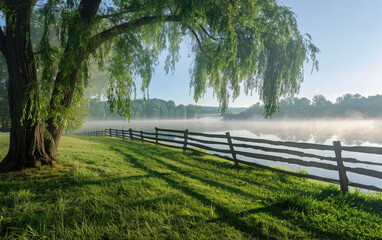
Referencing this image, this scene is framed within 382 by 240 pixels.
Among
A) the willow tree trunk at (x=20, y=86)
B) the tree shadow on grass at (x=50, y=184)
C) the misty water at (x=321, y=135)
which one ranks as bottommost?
the misty water at (x=321, y=135)

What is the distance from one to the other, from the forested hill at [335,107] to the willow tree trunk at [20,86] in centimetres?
9017

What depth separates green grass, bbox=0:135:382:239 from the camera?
2.28 meters

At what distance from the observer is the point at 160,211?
273cm

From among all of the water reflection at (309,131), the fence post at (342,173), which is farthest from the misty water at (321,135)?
the fence post at (342,173)

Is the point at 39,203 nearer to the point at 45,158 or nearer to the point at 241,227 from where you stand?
the point at 45,158

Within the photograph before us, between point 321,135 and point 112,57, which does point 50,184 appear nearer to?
point 112,57

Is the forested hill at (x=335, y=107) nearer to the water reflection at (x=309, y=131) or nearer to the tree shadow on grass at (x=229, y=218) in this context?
the water reflection at (x=309, y=131)

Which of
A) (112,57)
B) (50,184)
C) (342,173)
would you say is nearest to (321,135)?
(342,173)

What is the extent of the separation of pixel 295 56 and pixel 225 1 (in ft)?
7.69

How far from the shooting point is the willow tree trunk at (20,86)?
3967 mm

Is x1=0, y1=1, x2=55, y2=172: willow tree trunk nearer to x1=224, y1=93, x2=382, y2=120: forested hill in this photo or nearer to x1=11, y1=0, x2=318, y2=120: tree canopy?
x1=11, y1=0, x2=318, y2=120: tree canopy

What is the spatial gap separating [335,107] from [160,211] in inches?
4311

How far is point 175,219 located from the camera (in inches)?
101

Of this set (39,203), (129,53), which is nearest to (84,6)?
(129,53)
